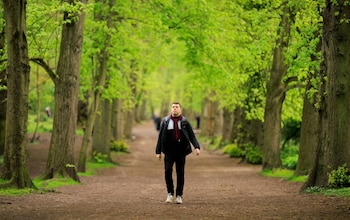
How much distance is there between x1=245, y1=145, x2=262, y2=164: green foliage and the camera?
30.5 meters

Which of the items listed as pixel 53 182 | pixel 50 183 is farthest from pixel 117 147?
pixel 50 183

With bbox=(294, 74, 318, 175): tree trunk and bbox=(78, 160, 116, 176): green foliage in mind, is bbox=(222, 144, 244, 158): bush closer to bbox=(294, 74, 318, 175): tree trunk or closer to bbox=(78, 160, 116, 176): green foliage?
bbox=(78, 160, 116, 176): green foliage

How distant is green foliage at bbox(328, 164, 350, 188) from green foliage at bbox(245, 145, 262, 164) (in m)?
17.3

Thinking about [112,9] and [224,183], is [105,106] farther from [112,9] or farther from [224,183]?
[224,183]

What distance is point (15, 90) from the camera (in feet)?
41.7

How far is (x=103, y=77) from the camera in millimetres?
23516

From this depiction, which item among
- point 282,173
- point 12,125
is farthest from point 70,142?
point 282,173

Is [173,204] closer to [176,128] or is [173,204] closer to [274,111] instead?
[176,128]

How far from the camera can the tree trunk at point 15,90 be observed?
1257 cm

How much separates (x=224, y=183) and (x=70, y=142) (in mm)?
5551

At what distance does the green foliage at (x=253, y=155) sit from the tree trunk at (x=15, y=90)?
19.0 meters

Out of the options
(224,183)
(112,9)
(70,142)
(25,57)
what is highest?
(112,9)

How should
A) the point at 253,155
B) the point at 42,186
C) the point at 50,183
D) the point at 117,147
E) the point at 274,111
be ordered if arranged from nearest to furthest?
the point at 42,186, the point at 50,183, the point at 274,111, the point at 253,155, the point at 117,147

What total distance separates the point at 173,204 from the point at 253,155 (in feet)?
61.9
